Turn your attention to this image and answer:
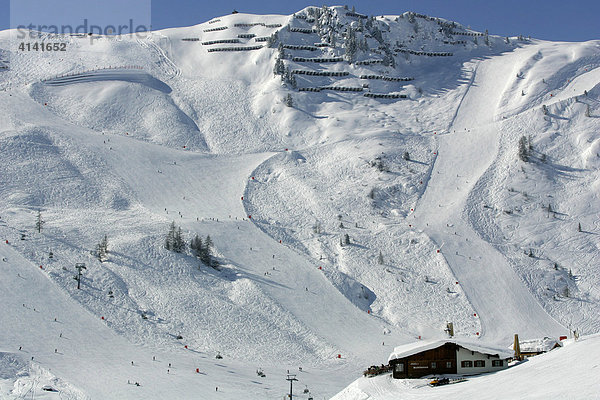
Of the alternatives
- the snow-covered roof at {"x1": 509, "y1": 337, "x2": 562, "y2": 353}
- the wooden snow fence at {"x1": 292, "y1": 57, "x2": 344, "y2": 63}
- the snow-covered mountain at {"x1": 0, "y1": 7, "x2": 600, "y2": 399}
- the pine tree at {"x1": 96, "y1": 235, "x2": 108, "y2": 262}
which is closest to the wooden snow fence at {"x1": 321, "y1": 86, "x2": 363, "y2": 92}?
the snow-covered mountain at {"x1": 0, "y1": 7, "x2": 600, "y2": 399}

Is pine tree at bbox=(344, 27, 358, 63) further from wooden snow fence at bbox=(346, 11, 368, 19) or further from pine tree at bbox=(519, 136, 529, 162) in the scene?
pine tree at bbox=(519, 136, 529, 162)

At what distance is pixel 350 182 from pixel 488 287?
27581 mm

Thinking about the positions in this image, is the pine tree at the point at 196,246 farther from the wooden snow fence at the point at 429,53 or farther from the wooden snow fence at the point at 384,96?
the wooden snow fence at the point at 429,53

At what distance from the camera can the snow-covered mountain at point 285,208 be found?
53.7 metres

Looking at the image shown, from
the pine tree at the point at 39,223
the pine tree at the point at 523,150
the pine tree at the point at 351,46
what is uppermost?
the pine tree at the point at 351,46

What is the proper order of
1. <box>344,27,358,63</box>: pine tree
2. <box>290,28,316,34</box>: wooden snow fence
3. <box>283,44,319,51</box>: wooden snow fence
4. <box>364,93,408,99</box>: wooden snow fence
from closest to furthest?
<box>364,93,408,99</box>: wooden snow fence < <box>344,27,358,63</box>: pine tree < <box>283,44,319,51</box>: wooden snow fence < <box>290,28,316,34</box>: wooden snow fence

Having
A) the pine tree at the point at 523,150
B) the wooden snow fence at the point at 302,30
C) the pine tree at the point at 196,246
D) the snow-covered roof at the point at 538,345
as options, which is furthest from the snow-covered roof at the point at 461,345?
the wooden snow fence at the point at 302,30

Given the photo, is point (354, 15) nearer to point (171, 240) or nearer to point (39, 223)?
point (171, 240)

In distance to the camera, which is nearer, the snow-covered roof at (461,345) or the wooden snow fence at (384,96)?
the snow-covered roof at (461,345)

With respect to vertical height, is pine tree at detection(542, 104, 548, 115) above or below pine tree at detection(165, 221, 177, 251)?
above

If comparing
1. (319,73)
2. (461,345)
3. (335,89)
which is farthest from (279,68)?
(461,345)

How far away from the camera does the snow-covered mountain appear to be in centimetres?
5369

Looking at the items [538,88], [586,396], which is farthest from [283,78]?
[586,396]

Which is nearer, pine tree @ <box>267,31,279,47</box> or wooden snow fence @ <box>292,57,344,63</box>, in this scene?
wooden snow fence @ <box>292,57,344,63</box>
